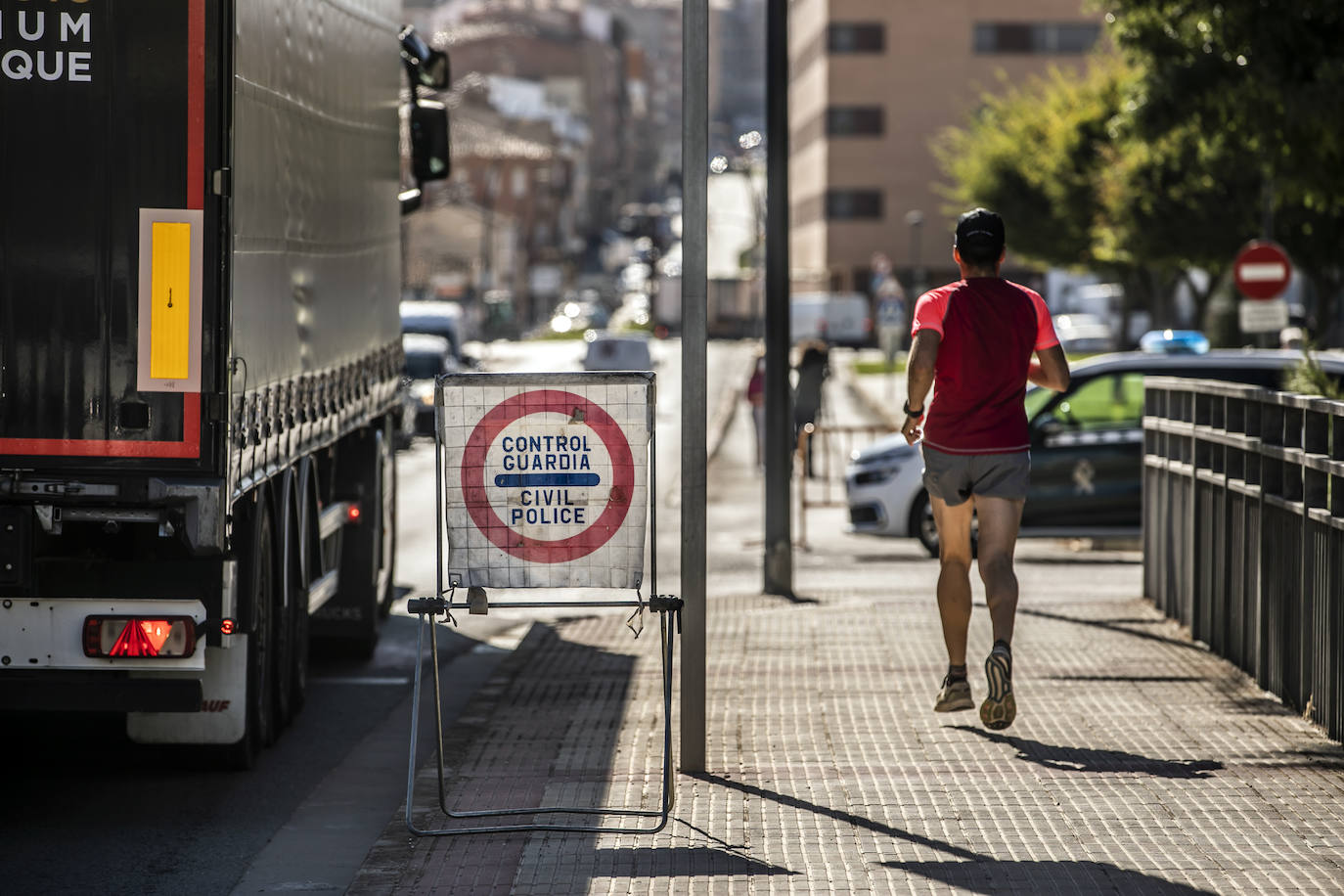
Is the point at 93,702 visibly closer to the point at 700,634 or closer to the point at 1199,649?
the point at 700,634

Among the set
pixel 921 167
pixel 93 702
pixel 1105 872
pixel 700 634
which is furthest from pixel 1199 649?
pixel 921 167

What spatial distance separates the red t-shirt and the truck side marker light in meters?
2.74

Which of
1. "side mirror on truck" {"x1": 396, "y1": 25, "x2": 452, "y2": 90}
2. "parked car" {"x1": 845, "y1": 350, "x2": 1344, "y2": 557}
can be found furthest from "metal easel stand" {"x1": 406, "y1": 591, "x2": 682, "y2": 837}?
"parked car" {"x1": 845, "y1": 350, "x2": 1344, "y2": 557}

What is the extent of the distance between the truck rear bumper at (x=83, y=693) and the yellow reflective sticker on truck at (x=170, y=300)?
1065 millimetres

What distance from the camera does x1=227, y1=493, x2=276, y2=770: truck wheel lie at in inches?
297

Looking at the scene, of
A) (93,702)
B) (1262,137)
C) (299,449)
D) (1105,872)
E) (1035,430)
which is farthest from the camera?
(1035,430)

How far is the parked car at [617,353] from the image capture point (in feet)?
173

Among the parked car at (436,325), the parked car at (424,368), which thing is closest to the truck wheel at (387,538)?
the parked car at (424,368)

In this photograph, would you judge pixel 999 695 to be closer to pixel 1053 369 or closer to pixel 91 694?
pixel 1053 369

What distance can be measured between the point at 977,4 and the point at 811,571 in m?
76.9

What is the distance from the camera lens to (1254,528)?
906 cm

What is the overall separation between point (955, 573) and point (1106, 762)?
863 millimetres

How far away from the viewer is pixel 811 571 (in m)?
16.3

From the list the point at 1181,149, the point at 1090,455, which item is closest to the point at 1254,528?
the point at 1090,455
